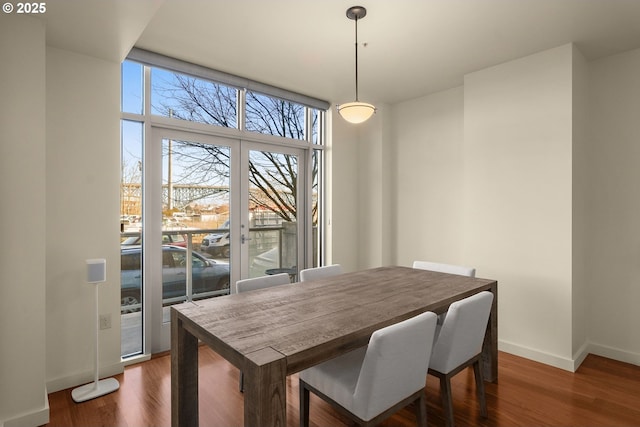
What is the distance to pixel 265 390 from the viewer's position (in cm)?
123

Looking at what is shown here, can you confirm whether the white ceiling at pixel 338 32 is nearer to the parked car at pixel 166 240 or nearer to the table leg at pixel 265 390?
the parked car at pixel 166 240

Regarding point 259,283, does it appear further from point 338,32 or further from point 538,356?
point 538,356

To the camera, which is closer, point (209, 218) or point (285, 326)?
point (285, 326)

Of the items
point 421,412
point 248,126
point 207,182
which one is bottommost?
point 421,412

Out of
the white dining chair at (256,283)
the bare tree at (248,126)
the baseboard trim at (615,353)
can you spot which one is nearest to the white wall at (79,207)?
the bare tree at (248,126)

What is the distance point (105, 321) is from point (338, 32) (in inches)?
113

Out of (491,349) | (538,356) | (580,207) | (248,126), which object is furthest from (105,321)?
(580,207)

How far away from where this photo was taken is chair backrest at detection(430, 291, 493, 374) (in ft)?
5.90

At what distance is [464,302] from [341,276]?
109 cm

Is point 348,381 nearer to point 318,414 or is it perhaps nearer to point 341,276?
point 318,414

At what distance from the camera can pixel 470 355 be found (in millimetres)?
2043

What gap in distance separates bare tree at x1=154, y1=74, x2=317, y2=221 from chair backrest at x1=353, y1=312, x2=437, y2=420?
8.38ft

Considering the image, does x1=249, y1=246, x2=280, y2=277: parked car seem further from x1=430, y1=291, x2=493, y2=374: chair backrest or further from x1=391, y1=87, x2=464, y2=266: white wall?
x1=430, y1=291, x2=493, y2=374: chair backrest

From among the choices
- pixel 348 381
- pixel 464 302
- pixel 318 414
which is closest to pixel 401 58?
pixel 464 302
